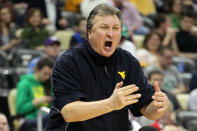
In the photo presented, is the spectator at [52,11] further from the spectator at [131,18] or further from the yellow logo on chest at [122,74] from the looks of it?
the yellow logo on chest at [122,74]

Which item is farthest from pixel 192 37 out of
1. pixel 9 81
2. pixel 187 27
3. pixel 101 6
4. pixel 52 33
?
pixel 101 6

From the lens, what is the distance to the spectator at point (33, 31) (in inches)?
332

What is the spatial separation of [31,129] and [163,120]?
56.7 inches

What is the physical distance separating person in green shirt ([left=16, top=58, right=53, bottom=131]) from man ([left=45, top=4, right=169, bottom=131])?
2875 millimetres

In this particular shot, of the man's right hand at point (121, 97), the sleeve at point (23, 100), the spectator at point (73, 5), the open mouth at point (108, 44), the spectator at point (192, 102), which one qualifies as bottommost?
the spectator at point (192, 102)

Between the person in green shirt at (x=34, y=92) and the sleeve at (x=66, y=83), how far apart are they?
293 centimetres

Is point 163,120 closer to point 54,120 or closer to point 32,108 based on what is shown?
point 32,108

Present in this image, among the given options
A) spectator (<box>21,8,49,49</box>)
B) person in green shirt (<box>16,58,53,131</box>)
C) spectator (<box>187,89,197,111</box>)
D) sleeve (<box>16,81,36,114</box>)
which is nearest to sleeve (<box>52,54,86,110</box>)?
person in green shirt (<box>16,58,53,131</box>)

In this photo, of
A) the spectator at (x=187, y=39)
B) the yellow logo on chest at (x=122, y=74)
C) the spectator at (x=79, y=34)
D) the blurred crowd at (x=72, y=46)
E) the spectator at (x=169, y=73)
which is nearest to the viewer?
the yellow logo on chest at (x=122, y=74)

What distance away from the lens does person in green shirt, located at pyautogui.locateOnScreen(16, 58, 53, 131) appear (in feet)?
20.2

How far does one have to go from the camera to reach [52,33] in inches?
348

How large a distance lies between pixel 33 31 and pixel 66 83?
543 centimetres

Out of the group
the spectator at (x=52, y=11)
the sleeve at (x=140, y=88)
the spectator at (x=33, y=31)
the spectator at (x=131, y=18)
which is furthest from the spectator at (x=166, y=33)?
the sleeve at (x=140, y=88)

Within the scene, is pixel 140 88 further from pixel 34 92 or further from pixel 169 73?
pixel 169 73
